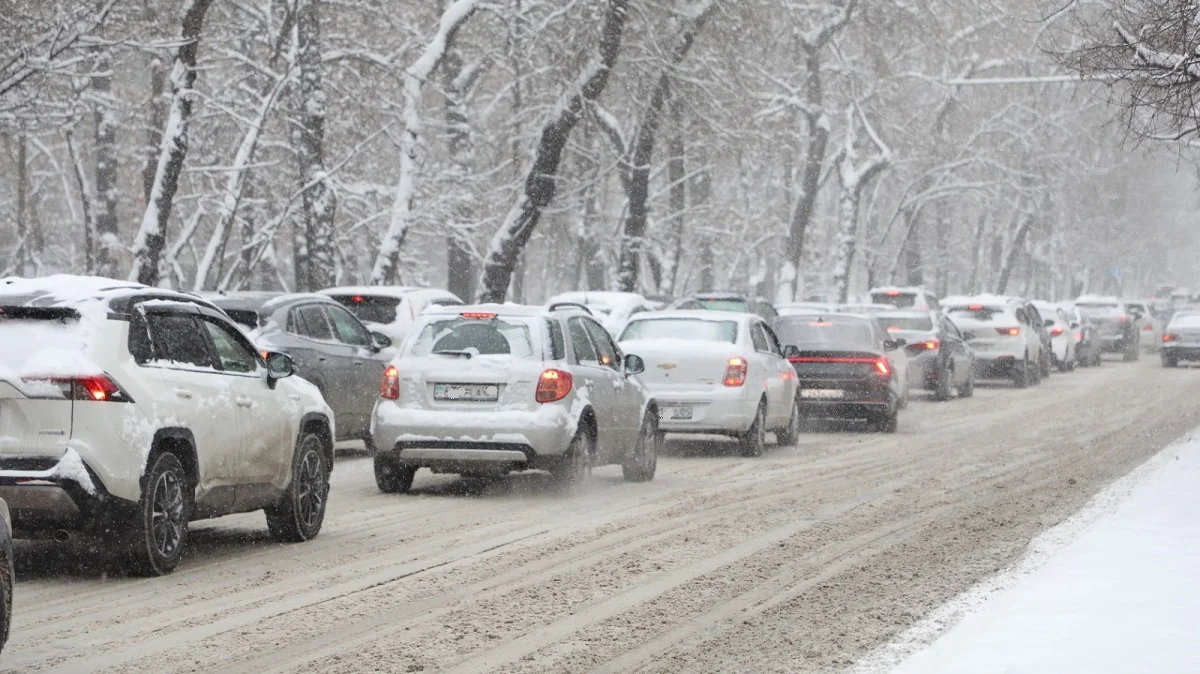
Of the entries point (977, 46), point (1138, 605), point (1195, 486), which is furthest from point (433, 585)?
point (977, 46)

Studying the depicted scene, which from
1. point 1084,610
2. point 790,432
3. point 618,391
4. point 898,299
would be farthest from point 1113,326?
point 1084,610

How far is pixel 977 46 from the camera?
53906 millimetres

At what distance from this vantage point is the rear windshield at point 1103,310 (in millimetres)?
51625

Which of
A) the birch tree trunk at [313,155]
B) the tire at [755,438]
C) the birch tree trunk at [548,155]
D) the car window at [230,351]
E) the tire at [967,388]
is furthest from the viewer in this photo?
the tire at [967,388]

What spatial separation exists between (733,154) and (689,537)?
28474mm

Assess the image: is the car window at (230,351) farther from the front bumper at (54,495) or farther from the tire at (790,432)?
the tire at (790,432)

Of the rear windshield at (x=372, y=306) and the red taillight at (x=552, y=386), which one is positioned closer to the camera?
the red taillight at (x=552, y=386)

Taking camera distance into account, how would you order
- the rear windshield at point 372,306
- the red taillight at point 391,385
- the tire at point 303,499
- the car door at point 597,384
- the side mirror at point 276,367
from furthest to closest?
the rear windshield at point 372,306 → the car door at point 597,384 → the red taillight at point 391,385 → the tire at point 303,499 → the side mirror at point 276,367

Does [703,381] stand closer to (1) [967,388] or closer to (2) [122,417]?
(2) [122,417]

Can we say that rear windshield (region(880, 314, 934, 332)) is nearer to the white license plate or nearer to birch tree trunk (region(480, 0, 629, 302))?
birch tree trunk (region(480, 0, 629, 302))

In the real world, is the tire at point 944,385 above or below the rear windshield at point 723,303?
below

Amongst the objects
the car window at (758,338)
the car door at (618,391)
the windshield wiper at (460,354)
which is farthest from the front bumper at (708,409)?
the windshield wiper at (460,354)

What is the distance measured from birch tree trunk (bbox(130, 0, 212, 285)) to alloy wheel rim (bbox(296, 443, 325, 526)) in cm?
1324

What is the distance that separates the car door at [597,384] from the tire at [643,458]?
1.58ft
